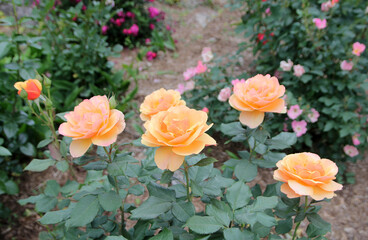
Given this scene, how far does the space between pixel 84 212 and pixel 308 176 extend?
0.60 meters

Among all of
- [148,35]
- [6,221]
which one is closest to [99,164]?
[6,221]

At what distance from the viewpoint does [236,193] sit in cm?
87

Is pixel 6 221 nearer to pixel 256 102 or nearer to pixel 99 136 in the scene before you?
pixel 99 136

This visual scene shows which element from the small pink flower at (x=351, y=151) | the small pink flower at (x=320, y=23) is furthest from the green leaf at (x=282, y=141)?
the small pink flower at (x=351, y=151)

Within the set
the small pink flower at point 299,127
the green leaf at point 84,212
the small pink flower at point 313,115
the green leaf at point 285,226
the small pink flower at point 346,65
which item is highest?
the green leaf at point 84,212

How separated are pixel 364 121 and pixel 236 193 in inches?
64.2

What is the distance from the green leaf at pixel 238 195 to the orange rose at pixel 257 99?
18 cm

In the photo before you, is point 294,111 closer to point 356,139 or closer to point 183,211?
point 356,139

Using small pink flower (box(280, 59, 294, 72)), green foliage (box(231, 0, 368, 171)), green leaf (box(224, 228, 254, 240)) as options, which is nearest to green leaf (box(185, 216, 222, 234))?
green leaf (box(224, 228, 254, 240))

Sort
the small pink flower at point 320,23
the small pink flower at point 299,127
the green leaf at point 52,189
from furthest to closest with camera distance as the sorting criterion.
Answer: the small pink flower at point 299,127 < the small pink flower at point 320,23 < the green leaf at point 52,189

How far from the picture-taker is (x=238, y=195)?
0.87 metres

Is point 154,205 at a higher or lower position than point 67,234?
higher

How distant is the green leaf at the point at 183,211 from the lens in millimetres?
807

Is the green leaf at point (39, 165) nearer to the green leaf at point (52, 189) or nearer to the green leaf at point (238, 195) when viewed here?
the green leaf at point (52, 189)
